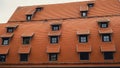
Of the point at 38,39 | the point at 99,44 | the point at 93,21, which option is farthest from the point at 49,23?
the point at 99,44

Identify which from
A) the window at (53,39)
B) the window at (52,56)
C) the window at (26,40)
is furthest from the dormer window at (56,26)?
Result: the window at (52,56)

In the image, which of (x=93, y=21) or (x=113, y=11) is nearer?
(x=93, y=21)

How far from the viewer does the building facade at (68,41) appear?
114 feet

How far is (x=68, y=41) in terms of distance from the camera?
36.7 meters

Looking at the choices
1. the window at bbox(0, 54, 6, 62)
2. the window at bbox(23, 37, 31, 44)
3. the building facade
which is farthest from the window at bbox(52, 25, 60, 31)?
the window at bbox(0, 54, 6, 62)

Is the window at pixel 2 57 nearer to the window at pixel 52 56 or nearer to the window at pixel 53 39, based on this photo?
the window at pixel 52 56

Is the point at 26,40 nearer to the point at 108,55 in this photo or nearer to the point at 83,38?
the point at 83,38

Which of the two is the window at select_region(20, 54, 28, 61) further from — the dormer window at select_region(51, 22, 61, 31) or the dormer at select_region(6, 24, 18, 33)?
the dormer window at select_region(51, 22, 61, 31)

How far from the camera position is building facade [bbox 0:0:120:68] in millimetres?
34625

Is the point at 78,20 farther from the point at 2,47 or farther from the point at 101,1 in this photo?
the point at 2,47

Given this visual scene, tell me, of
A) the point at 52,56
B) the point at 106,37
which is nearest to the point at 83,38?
the point at 106,37

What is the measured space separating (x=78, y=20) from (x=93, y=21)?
2.97 m

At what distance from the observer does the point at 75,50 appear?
35.6m

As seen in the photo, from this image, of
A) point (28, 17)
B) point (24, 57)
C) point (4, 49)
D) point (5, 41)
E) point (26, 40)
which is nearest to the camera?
point (24, 57)
